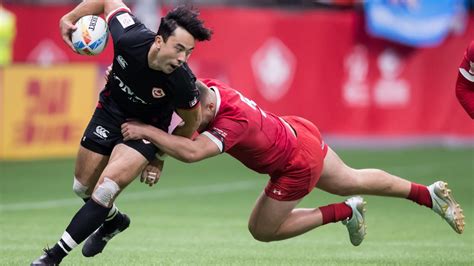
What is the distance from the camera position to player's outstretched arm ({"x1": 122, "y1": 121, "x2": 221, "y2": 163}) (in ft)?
28.4

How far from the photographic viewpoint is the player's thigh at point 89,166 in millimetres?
9398

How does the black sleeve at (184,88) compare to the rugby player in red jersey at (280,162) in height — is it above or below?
above

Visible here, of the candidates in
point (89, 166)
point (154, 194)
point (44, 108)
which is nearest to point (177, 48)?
point (89, 166)

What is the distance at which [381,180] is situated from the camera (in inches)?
389

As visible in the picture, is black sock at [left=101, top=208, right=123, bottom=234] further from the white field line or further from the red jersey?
the white field line

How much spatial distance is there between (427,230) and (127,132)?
4730 millimetres

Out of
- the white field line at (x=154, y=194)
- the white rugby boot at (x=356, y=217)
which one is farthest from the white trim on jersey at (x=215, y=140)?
the white field line at (x=154, y=194)

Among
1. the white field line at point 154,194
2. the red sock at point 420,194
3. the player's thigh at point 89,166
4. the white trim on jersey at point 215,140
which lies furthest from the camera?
the white field line at point 154,194

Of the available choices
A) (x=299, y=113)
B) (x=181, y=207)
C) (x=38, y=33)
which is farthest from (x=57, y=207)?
(x=299, y=113)

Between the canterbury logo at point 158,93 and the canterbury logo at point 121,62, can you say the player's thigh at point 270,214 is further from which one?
the canterbury logo at point 121,62

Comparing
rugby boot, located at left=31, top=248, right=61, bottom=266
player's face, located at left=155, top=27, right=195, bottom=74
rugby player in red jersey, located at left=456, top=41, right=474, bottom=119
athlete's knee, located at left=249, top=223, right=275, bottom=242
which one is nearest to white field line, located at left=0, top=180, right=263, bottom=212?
athlete's knee, located at left=249, top=223, right=275, bottom=242

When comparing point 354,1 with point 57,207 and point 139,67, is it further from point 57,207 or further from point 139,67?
point 139,67

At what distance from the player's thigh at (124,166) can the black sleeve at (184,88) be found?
1.88 feet

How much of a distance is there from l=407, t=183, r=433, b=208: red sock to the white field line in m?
5.49
